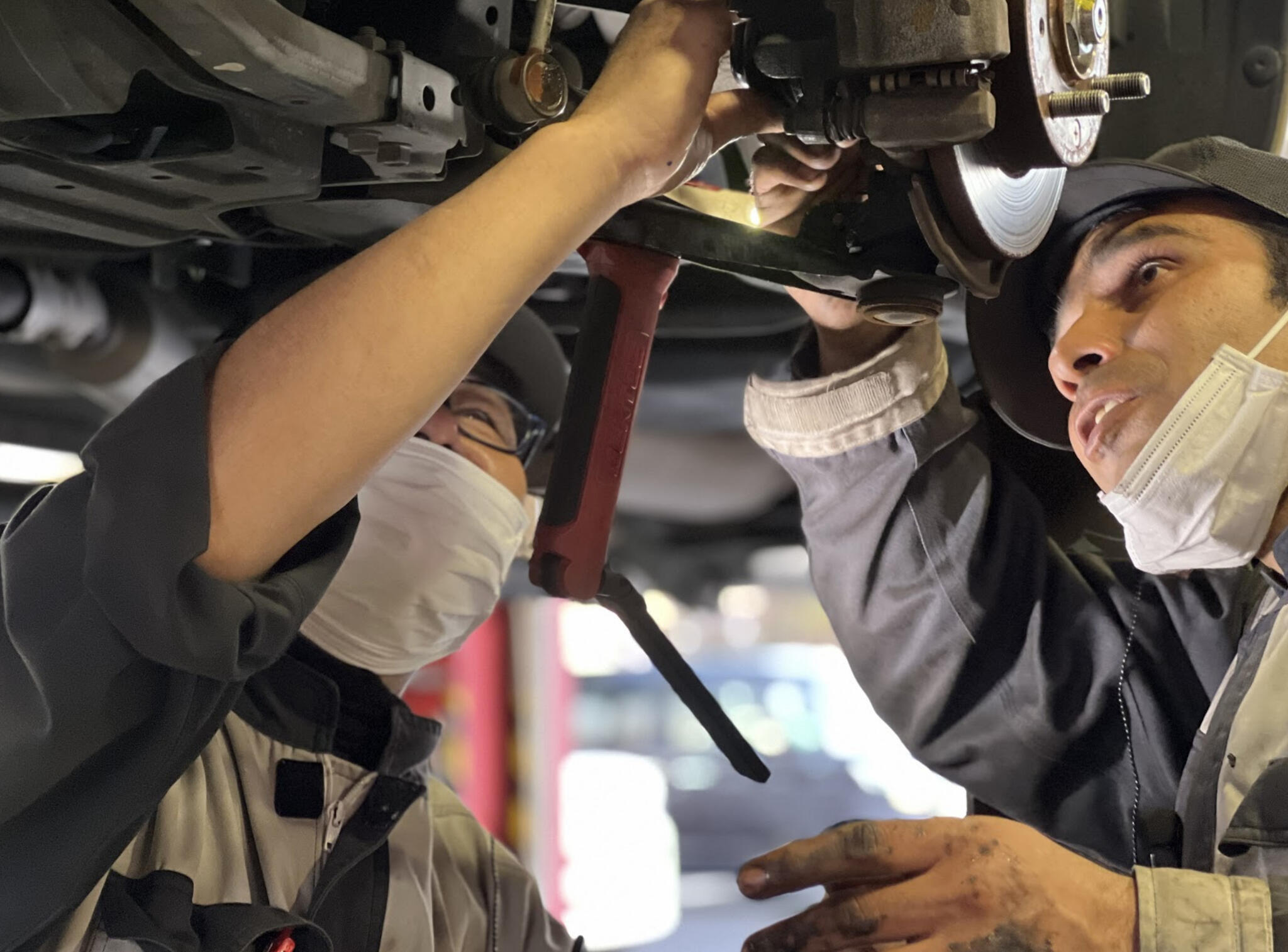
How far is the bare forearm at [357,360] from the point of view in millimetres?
593

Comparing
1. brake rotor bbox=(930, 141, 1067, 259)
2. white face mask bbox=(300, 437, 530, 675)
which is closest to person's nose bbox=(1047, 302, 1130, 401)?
brake rotor bbox=(930, 141, 1067, 259)

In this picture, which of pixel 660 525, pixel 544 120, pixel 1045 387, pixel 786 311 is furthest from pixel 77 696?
pixel 660 525

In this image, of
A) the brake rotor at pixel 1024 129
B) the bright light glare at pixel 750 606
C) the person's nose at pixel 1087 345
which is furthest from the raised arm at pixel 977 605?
the bright light glare at pixel 750 606

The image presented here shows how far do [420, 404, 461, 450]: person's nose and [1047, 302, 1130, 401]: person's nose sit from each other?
0.61 meters

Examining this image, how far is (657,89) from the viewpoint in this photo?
2.23ft

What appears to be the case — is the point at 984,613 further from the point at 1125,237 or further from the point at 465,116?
the point at 465,116

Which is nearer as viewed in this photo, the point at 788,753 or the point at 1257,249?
the point at 1257,249

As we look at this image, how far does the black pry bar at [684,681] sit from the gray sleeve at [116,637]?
39cm

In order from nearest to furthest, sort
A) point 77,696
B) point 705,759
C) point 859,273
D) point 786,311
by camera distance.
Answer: point 77,696
point 859,273
point 786,311
point 705,759

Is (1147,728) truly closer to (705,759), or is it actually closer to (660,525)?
(660,525)

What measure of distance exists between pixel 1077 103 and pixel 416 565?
2.38 feet

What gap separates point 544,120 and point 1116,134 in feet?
2.85

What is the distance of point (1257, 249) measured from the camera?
3.41 feet

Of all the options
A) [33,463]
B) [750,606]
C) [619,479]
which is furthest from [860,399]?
[750,606]
